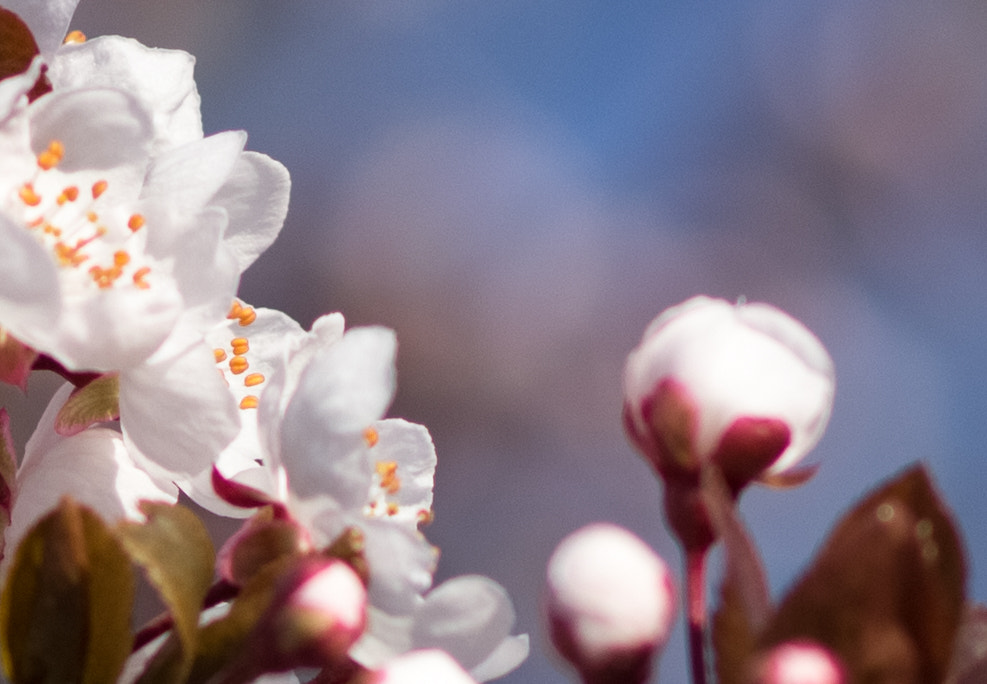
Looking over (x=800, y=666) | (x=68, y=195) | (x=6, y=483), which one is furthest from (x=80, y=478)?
(x=800, y=666)

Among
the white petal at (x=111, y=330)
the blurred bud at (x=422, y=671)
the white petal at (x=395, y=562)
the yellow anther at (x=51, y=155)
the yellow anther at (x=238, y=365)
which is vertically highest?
the yellow anther at (x=51, y=155)

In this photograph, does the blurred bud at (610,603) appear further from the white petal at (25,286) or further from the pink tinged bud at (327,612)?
the white petal at (25,286)

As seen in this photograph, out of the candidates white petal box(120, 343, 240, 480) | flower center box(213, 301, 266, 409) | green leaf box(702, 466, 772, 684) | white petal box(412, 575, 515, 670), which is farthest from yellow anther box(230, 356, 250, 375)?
green leaf box(702, 466, 772, 684)

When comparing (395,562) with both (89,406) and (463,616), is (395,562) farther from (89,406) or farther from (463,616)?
(89,406)

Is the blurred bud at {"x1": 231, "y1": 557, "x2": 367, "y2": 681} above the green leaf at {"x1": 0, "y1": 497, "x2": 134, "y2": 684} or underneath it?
above

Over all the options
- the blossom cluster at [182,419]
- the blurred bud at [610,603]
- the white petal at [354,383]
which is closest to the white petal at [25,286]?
the blossom cluster at [182,419]

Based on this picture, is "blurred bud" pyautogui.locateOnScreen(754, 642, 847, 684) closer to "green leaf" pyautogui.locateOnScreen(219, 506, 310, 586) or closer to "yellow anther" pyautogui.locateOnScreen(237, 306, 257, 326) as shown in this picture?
"green leaf" pyautogui.locateOnScreen(219, 506, 310, 586)
